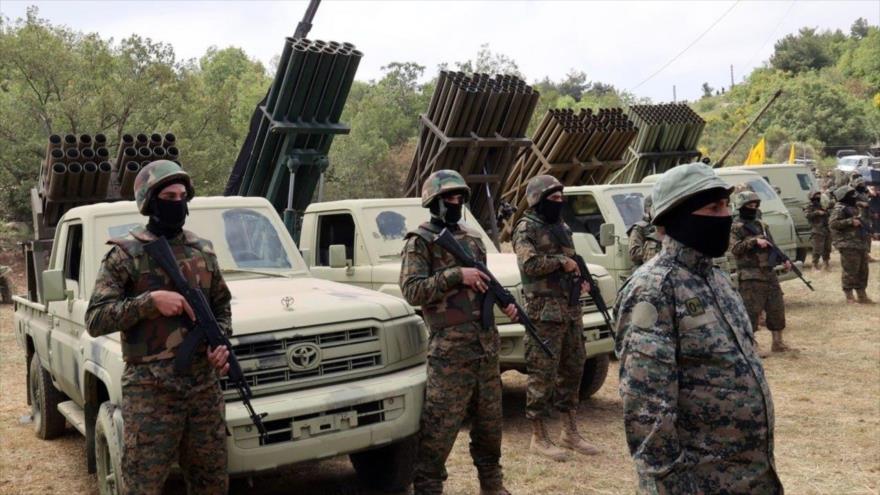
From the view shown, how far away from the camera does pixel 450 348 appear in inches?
188

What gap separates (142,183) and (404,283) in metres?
1.53

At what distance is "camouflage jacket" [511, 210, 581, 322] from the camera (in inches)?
236

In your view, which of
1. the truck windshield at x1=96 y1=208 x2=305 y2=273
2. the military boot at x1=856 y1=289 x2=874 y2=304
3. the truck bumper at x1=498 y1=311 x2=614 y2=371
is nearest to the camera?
the truck windshield at x1=96 y1=208 x2=305 y2=273

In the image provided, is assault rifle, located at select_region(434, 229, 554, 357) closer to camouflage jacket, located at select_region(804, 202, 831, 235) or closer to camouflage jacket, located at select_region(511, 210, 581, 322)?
camouflage jacket, located at select_region(511, 210, 581, 322)

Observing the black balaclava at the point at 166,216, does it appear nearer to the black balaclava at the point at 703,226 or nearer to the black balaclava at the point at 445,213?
the black balaclava at the point at 445,213

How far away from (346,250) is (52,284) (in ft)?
10.3

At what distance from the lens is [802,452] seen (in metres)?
6.24

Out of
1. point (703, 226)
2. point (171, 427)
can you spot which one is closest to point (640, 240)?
point (171, 427)

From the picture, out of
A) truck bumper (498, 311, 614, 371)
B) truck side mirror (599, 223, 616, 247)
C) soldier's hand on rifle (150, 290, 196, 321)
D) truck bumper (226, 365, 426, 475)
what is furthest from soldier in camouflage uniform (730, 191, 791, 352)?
soldier's hand on rifle (150, 290, 196, 321)

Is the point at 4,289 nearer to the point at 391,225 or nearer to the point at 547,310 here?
the point at 391,225

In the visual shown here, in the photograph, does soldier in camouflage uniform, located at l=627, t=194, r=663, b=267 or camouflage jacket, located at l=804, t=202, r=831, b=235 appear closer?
soldier in camouflage uniform, located at l=627, t=194, r=663, b=267

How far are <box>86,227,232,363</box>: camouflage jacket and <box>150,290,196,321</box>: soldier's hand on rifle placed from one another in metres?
0.03

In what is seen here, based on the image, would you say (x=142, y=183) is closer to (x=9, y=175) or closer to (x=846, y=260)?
(x=846, y=260)

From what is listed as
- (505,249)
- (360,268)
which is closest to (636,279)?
(360,268)
